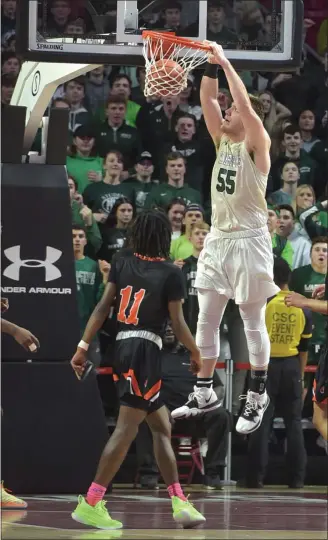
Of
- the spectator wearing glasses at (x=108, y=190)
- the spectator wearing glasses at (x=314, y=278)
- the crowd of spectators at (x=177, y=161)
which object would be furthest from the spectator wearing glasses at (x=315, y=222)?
the spectator wearing glasses at (x=108, y=190)

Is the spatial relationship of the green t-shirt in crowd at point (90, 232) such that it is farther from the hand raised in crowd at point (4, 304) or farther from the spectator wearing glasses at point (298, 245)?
the spectator wearing glasses at point (298, 245)

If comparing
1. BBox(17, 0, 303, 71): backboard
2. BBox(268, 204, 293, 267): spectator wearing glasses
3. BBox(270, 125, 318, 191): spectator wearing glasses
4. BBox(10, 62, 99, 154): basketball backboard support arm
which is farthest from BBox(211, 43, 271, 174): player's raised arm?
BBox(270, 125, 318, 191): spectator wearing glasses

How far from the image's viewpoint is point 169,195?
14.1 m

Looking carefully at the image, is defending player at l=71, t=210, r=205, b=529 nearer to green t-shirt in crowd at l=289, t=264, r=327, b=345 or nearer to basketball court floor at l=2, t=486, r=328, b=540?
basketball court floor at l=2, t=486, r=328, b=540

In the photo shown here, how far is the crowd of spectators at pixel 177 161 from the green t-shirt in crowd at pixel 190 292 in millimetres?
12

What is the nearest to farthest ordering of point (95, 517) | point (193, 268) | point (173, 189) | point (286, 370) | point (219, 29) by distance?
point (95, 517), point (286, 370), point (219, 29), point (193, 268), point (173, 189)

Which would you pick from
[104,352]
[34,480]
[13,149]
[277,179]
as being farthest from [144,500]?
[277,179]

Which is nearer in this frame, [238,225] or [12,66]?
[238,225]

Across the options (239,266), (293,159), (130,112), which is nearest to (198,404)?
(239,266)

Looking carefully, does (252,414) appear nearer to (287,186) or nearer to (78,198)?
(78,198)

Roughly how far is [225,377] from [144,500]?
5.94 ft

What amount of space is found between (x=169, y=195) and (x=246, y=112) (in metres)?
6.13

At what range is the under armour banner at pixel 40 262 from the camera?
41.9 ft

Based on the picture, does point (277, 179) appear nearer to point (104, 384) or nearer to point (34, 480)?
point (104, 384)
